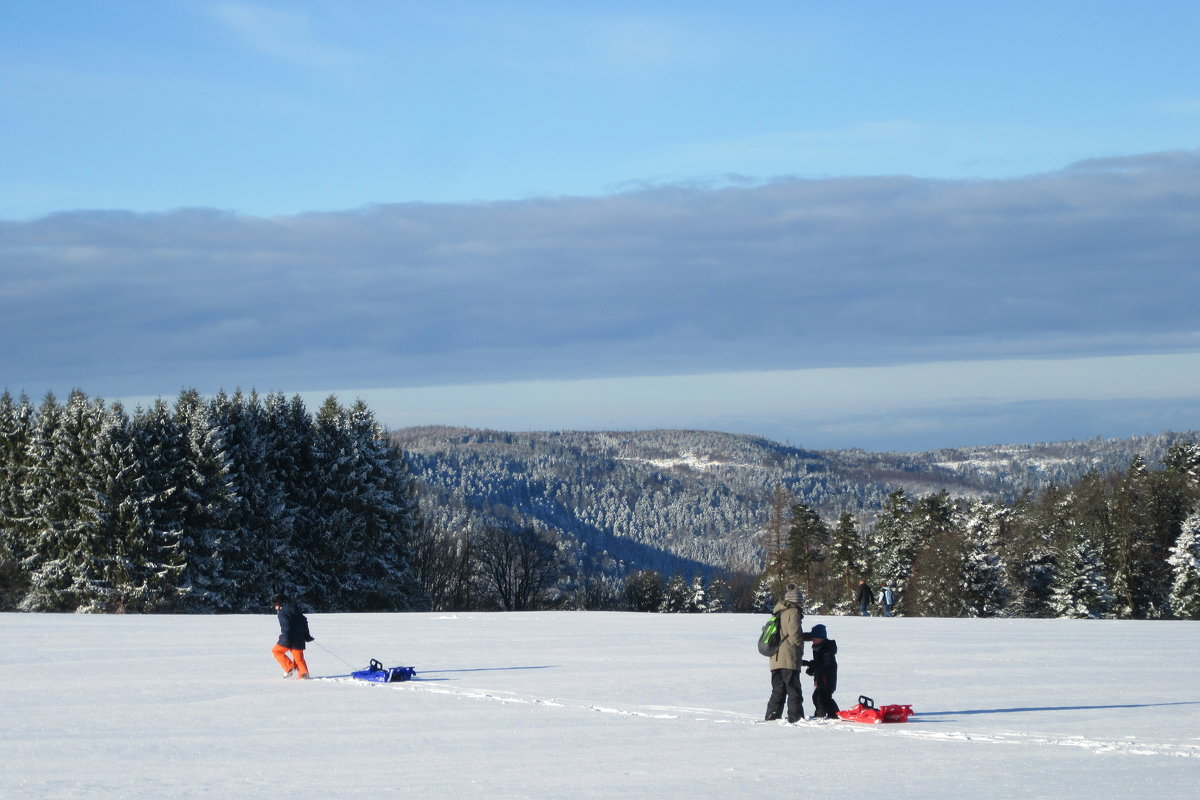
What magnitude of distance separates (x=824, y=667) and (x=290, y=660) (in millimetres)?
10216

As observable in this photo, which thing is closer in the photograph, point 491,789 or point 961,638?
point 491,789

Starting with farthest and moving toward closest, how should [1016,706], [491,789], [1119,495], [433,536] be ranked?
[433,536] < [1119,495] < [1016,706] < [491,789]

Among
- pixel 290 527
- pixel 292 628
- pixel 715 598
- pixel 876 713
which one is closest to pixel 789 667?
pixel 876 713

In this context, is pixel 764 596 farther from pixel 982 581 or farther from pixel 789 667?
pixel 789 667

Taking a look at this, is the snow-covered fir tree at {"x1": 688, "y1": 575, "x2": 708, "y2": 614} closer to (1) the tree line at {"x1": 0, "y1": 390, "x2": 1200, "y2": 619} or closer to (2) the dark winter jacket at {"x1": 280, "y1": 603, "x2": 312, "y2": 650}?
(1) the tree line at {"x1": 0, "y1": 390, "x2": 1200, "y2": 619}

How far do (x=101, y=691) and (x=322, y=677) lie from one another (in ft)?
13.8

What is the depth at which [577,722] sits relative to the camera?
17.3 meters

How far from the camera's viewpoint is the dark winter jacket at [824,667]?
18.1m

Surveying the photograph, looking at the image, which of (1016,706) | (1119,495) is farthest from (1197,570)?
(1016,706)

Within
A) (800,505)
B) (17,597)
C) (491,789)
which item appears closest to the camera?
(491,789)

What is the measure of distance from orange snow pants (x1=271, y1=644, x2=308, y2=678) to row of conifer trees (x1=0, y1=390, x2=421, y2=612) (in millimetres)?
34952

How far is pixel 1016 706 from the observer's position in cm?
1917

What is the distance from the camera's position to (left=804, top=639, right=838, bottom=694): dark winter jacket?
18.1 metres

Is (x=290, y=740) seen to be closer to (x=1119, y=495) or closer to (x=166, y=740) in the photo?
(x=166, y=740)
